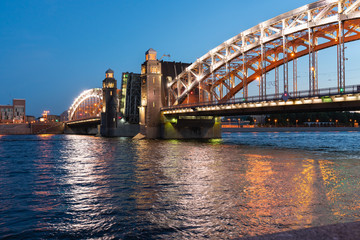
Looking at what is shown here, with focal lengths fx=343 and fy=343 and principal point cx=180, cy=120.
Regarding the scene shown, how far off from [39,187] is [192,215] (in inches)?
361

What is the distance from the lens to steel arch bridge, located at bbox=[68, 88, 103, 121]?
449 feet

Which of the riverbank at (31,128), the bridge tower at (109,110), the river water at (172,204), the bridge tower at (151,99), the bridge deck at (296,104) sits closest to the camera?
the river water at (172,204)

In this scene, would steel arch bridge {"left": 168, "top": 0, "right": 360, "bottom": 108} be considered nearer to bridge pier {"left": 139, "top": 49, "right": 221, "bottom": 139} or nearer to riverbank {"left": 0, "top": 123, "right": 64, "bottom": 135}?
bridge pier {"left": 139, "top": 49, "right": 221, "bottom": 139}

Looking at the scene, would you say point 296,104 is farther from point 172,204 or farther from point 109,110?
point 109,110

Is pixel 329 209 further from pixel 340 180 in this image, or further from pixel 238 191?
pixel 340 180

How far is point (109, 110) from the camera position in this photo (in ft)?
362

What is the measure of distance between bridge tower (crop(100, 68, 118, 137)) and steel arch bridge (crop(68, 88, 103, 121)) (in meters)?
20.3

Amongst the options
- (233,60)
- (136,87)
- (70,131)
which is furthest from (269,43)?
(70,131)

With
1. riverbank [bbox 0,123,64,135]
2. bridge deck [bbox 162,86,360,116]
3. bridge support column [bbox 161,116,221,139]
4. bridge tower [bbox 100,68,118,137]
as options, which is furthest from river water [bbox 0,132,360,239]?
riverbank [bbox 0,123,64,135]

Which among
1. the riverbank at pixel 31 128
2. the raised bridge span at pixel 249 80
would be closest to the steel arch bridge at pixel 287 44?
the raised bridge span at pixel 249 80

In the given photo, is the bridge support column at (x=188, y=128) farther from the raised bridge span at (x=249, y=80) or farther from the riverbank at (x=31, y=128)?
the riverbank at (x=31, y=128)

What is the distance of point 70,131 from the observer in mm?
148375

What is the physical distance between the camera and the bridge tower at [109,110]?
351 ft

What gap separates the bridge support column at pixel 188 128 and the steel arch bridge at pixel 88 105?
205 feet
